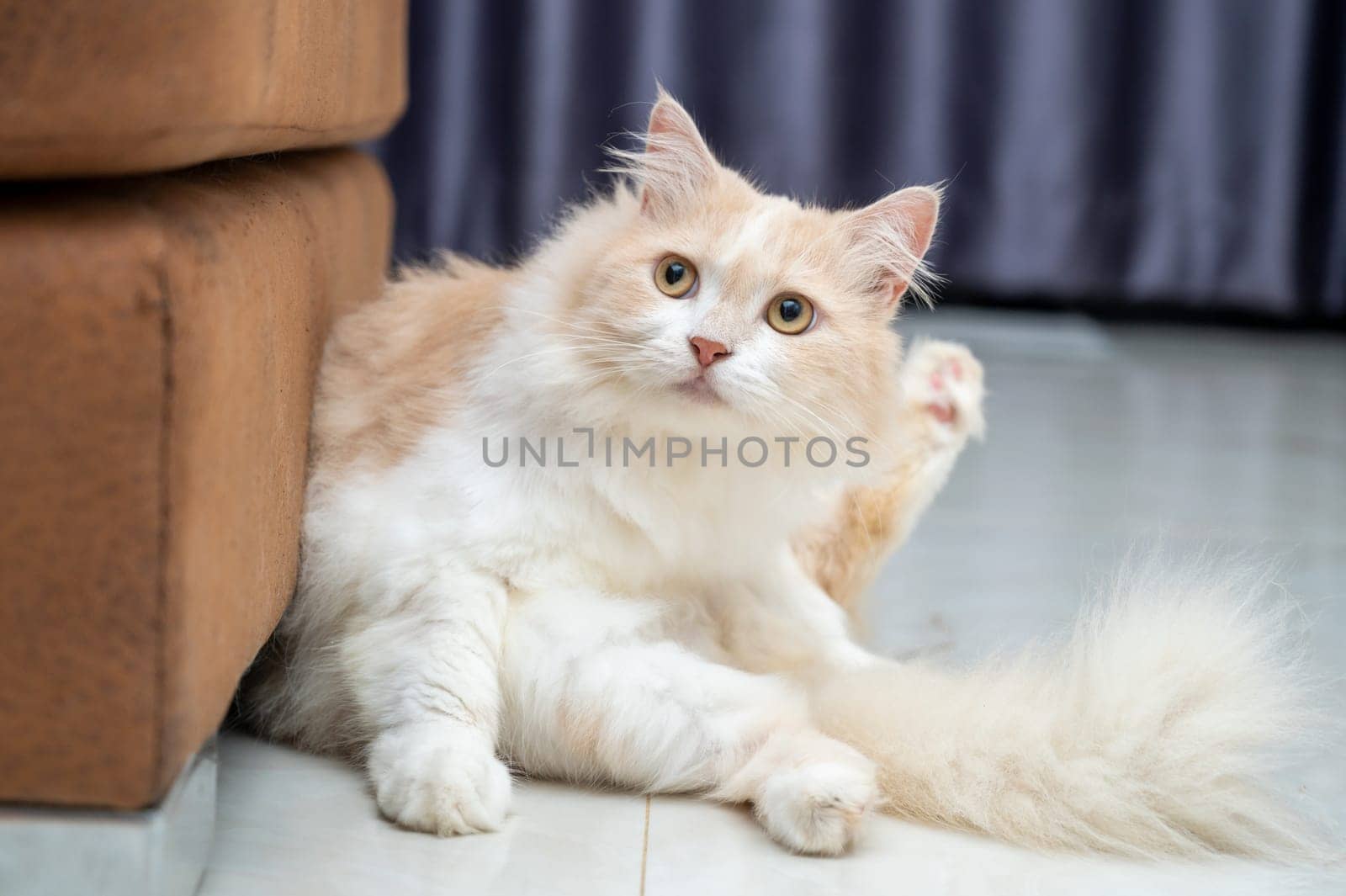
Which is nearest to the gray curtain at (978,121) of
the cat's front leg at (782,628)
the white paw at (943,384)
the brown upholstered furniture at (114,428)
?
the white paw at (943,384)

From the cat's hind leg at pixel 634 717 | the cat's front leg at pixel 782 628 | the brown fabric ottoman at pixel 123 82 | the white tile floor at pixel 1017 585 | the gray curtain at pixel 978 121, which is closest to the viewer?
the brown fabric ottoman at pixel 123 82

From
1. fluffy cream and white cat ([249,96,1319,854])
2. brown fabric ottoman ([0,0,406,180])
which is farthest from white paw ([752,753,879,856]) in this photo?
brown fabric ottoman ([0,0,406,180])

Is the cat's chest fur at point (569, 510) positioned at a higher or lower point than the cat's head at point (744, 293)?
lower

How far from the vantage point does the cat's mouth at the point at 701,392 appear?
1058 millimetres

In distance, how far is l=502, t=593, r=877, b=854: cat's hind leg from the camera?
3.47ft

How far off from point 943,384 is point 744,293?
52cm

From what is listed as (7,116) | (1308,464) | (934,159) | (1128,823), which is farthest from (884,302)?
(934,159)

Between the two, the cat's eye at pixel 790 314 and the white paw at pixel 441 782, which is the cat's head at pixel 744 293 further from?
the white paw at pixel 441 782

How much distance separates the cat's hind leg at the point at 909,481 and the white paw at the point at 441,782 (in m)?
0.54

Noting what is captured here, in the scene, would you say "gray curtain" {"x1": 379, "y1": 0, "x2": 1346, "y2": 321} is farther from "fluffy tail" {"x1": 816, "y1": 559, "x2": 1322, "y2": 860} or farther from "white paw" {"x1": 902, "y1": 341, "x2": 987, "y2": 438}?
"fluffy tail" {"x1": 816, "y1": 559, "x2": 1322, "y2": 860}

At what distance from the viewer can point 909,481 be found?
151 cm

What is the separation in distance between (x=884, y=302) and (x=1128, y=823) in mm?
482

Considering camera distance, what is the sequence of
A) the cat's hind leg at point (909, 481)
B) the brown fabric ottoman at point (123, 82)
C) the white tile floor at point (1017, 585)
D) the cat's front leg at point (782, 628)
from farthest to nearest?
the cat's hind leg at point (909, 481) < the cat's front leg at point (782, 628) < the white tile floor at point (1017, 585) < the brown fabric ottoman at point (123, 82)

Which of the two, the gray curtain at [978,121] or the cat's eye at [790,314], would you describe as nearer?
the cat's eye at [790,314]
